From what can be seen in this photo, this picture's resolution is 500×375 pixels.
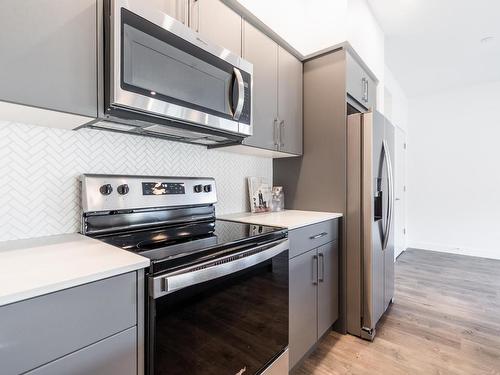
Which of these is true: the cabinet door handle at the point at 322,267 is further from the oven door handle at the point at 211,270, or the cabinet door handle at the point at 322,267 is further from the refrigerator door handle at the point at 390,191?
the refrigerator door handle at the point at 390,191

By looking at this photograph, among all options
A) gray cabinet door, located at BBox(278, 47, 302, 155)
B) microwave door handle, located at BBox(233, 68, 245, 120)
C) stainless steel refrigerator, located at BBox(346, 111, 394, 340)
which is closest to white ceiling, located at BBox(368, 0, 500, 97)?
gray cabinet door, located at BBox(278, 47, 302, 155)

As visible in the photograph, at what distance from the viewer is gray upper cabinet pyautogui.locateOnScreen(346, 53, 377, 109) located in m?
2.11

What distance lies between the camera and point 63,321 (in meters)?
0.67

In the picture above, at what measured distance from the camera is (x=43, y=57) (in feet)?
2.85

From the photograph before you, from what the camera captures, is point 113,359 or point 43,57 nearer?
point 113,359

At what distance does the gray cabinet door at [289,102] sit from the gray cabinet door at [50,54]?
4.19 ft

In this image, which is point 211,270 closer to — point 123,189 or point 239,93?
point 123,189

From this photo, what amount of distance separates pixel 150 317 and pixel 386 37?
3553 millimetres

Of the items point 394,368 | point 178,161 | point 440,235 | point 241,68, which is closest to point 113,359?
point 178,161

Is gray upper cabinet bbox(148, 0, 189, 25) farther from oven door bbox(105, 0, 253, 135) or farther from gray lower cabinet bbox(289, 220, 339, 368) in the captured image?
gray lower cabinet bbox(289, 220, 339, 368)

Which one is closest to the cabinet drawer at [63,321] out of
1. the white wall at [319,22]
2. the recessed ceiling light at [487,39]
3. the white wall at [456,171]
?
the white wall at [319,22]

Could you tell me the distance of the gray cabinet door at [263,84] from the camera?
5.59ft

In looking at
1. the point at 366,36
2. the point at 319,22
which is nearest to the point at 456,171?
the point at 366,36

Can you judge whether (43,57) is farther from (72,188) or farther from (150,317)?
(150,317)
